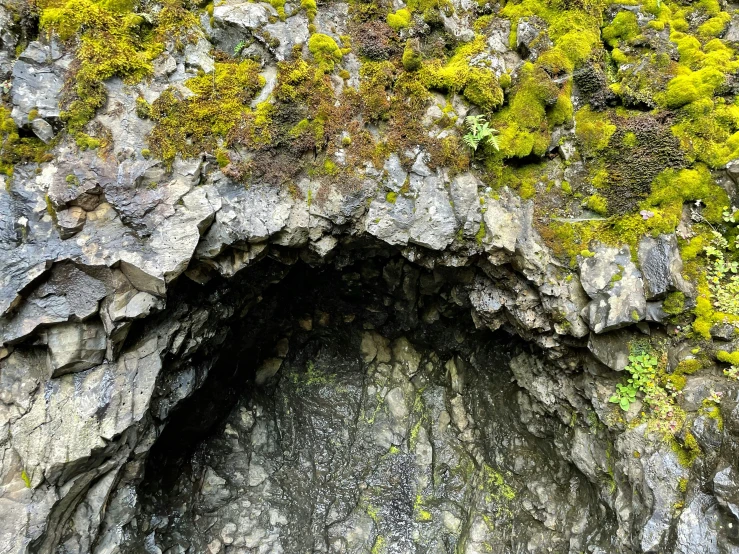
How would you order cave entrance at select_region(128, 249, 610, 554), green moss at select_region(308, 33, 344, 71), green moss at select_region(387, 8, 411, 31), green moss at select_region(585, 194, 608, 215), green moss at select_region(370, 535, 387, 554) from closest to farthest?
green moss at select_region(585, 194, 608, 215)
green moss at select_region(308, 33, 344, 71)
green moss at select_region(387, 8, 411, 31)
cave entrance at select_region(128, 249, 610, 554)
green moss at select_region(370, 535, 387, 554)

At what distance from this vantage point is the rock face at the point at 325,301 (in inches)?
208

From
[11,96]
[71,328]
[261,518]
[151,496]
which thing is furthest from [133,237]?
[261,518]

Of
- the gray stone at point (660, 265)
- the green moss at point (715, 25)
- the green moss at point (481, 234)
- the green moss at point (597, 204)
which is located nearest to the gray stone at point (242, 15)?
the green moss at point (481, 234)

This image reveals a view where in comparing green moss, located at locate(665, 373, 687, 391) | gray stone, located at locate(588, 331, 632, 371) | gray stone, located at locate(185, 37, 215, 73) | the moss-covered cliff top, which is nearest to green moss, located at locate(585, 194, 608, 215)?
→ the moss-covered cliff top

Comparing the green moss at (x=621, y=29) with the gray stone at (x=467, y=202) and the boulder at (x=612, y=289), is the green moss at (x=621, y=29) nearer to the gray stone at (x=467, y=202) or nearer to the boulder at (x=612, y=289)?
the gray stone at (x=467, y=202)

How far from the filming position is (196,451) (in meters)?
8.29

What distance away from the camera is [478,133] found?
6.18 metres

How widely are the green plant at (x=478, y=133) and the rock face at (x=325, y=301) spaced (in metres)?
0.25

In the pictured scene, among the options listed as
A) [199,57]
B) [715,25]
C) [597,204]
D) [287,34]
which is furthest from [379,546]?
[715,25]

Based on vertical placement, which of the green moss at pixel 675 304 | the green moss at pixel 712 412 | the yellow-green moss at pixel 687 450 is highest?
the green moss at pixel 675 304

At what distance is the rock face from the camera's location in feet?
17.3

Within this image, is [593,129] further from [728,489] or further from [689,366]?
[728,489]

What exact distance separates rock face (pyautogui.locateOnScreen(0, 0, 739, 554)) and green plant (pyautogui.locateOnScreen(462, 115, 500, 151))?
0.82 feet

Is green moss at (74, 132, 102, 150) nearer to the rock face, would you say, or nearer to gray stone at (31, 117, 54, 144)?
the rock face
